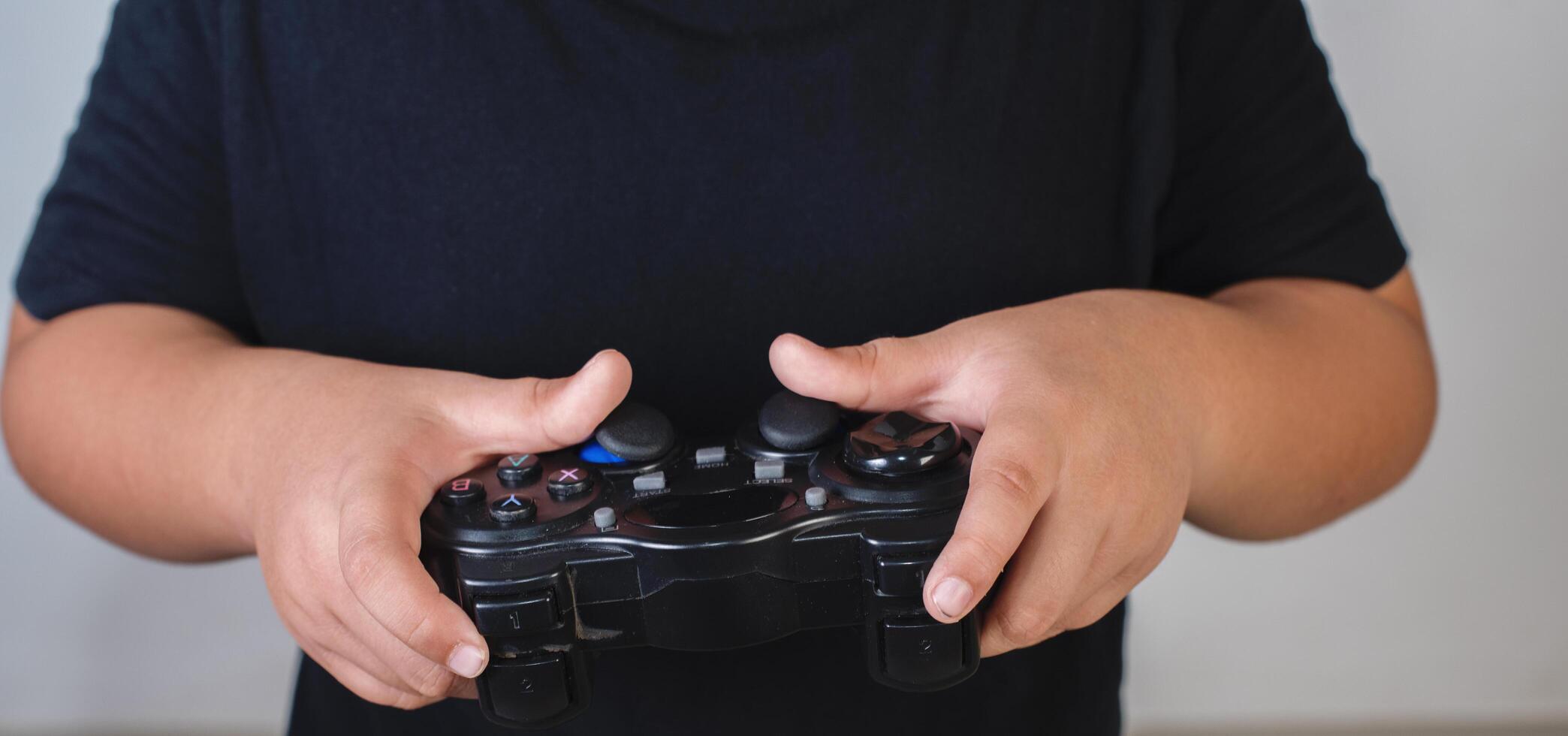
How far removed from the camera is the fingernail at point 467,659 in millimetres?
400

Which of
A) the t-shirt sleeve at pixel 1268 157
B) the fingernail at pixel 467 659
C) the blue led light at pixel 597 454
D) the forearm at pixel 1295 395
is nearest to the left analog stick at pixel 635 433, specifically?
the blue led light at pixel 597 454

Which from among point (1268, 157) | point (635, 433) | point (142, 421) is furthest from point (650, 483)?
point (1268, 157)

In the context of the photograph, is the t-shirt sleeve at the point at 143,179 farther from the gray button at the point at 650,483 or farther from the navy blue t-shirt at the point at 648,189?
the gray button at the point at 650,483

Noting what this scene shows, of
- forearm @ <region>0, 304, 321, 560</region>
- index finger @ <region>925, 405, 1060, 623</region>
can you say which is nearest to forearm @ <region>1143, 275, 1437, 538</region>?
index finger @ <region>925, 405, 1060, 623</region>

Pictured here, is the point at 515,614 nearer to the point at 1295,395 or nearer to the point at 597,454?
the point at 597,454

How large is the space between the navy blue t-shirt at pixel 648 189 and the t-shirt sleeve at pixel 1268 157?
20mm

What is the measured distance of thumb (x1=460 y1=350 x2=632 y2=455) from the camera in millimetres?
444

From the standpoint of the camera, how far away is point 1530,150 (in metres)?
1.20

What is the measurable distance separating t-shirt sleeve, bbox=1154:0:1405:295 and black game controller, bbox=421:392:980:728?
0.89 feet

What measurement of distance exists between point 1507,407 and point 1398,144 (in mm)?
312

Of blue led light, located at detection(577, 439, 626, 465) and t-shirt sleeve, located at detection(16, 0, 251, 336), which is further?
t-shirt sleeve, located at detection(16, 0, 251, 336)

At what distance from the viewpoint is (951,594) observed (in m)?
0.38

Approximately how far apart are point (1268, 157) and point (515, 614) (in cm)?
45

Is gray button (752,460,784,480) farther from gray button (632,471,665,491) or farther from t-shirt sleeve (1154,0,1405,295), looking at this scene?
t-shirt sleeve (1154,0,1405,295)
